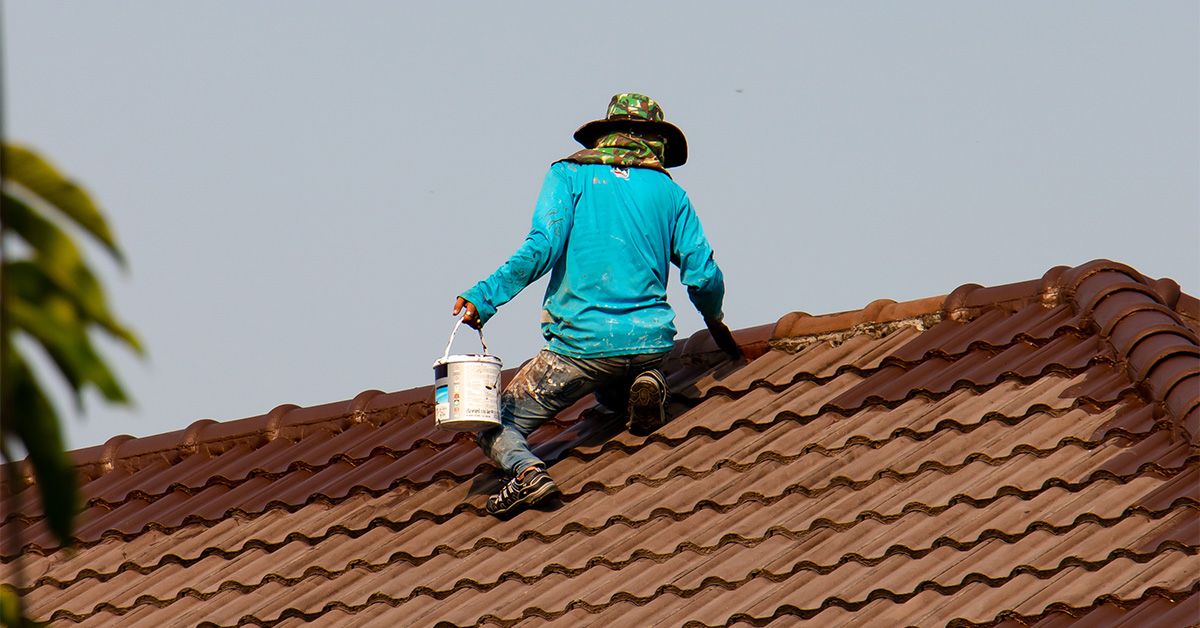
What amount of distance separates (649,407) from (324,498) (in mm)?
1603

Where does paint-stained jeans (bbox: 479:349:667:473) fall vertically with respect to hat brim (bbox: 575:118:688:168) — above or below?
below

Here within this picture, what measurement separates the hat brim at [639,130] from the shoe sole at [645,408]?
1.10m

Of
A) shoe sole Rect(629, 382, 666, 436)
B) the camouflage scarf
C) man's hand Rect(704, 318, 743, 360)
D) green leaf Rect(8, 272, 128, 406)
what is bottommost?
green leaf Rect(8, 272, 128, 406)

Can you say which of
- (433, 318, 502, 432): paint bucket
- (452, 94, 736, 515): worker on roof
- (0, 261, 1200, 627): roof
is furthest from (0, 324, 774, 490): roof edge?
(433, 318, 502, 432): paint bucket

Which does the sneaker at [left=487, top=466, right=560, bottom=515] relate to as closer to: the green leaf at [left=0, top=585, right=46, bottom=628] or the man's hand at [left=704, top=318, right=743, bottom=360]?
the man's hand at [left=704, top=318, right=743, bottom=360]

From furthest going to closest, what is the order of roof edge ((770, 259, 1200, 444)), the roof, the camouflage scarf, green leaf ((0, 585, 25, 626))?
the camouflage scarf → roof edge ((770, 259, 1200, 444)) → the roof → green leaf ((0, 585, 25, 626))

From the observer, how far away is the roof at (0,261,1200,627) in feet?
18.0

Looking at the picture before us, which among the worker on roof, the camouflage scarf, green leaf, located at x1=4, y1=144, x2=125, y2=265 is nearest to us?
green leaf, located at x1=4, y1=144, x2=125, y2=265

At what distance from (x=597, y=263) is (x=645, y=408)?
0.65 meters

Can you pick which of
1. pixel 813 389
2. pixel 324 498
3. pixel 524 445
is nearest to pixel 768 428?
pixel 813 389

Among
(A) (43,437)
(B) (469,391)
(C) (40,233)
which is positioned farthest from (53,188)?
(B) (469,391)

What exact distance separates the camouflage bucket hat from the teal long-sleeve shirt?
Result: 20 centimetres

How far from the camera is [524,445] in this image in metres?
7.23

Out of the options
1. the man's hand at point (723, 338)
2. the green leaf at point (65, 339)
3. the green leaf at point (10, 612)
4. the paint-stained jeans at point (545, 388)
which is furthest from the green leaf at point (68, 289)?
the man's hand at point (723, 338)
